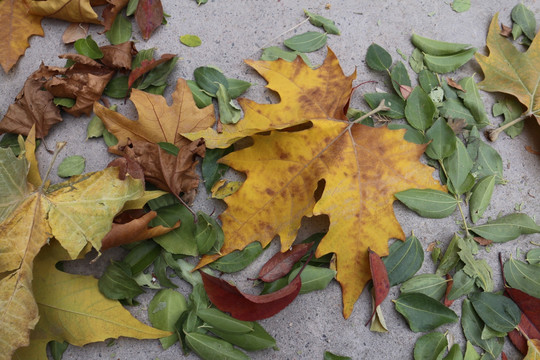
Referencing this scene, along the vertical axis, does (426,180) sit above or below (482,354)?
above

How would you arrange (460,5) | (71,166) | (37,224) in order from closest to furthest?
1. (37,224)
2. (71,166)
3. (460,5)

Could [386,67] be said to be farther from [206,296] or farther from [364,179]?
[206,296]

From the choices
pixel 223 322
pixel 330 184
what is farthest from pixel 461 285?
pixel 223 322

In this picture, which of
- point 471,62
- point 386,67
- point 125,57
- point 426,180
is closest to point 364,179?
point 426,180

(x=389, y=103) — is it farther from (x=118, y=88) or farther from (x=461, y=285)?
(x=118, y=88)

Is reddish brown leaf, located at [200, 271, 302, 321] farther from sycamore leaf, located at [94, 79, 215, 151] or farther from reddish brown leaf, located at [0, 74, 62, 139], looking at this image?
reddish brown leaf, located at [0, 74, 62, 139]

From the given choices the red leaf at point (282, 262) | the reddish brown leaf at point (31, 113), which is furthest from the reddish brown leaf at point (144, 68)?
the red leaf at point (282, 262)
